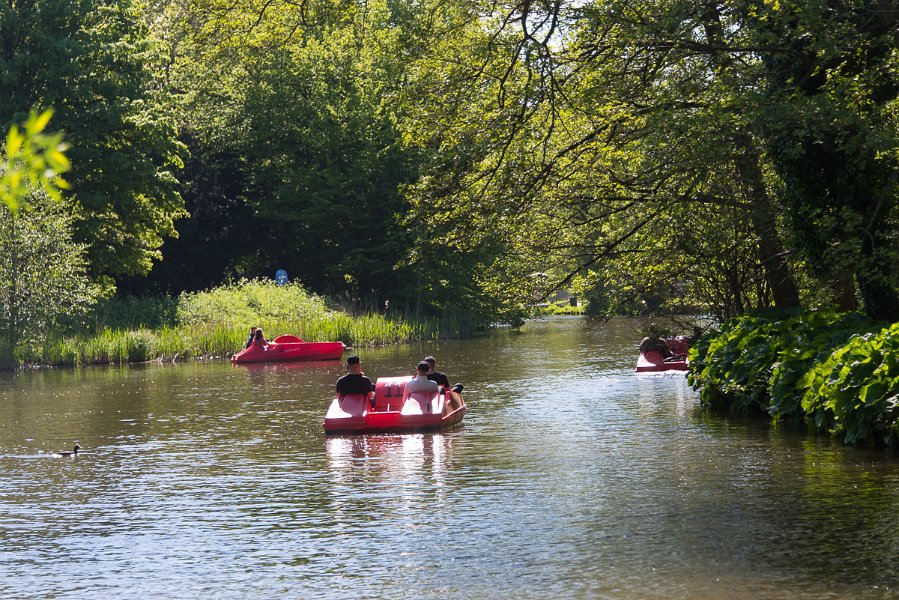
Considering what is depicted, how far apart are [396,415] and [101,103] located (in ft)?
98.1

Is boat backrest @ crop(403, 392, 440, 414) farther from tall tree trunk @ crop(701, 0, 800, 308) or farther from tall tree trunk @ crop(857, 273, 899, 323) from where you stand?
tall tree trunk @ crop(857, 273, 899, 323)

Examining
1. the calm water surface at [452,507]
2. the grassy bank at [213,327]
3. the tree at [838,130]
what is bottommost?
the calm water surface at [452,507]

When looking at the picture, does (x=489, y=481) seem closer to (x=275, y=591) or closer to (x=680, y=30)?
(x=275, y=591)

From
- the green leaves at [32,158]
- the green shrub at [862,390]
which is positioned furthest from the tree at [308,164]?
the green leaves at [32,158]

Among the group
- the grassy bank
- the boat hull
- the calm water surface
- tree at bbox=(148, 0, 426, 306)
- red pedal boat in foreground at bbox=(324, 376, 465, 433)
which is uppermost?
tree at bbox=(148, 0, 426, 306)

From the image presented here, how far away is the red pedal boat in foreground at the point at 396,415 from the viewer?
19422mm

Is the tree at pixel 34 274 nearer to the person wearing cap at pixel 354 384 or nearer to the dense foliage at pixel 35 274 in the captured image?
the dense foliage at pixel 35 274

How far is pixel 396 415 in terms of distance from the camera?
64.6 feet

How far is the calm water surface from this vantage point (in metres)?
9.82

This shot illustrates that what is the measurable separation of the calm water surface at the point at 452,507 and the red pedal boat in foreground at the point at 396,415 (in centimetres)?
39

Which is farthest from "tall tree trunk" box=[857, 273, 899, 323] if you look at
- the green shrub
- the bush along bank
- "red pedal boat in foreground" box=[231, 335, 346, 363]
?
"red pedal boat in foreground" box=[231, 335, 346, 363]

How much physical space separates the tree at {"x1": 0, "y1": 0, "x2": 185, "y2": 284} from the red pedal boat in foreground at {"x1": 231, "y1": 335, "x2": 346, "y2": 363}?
11.5 metres

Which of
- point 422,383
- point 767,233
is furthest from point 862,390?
point 767,233

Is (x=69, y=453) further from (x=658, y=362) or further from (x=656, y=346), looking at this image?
(x=656, y=346)
